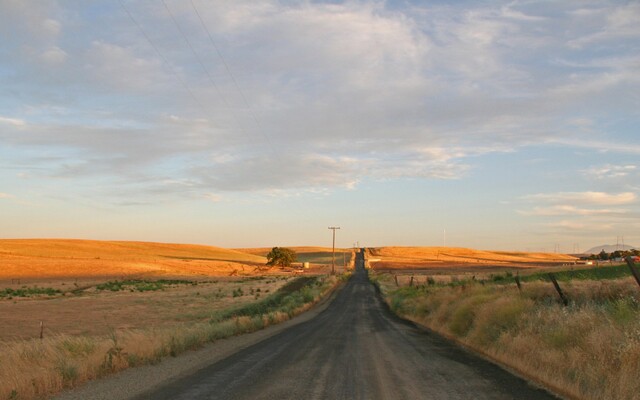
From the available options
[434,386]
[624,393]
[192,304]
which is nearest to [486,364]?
[434,386]

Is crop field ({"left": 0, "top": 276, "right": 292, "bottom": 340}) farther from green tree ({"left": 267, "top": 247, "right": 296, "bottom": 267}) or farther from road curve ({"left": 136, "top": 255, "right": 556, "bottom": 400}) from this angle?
green tree ({"left": 267, "top": 247, "right": 296, "bottom": 267})

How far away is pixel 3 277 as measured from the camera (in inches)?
3248

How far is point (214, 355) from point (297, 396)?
22.4 feet

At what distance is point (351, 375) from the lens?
1284cm

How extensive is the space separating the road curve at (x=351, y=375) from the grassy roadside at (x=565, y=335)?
743mm

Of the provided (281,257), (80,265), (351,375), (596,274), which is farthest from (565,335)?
(281,257)

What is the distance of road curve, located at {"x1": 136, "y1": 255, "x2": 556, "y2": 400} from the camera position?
10617 mm

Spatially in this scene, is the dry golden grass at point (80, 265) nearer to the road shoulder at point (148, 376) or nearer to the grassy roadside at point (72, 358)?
the grassy roadside at point (72, 358)

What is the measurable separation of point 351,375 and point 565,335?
538 cm

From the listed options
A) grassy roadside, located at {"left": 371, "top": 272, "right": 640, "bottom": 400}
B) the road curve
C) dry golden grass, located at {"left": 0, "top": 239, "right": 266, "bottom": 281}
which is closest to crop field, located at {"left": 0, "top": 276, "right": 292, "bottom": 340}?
the road curve

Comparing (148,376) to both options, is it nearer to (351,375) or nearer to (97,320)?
(351,375)

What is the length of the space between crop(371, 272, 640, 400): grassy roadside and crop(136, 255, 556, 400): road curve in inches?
29.3

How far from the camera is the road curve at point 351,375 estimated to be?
34.8 ft

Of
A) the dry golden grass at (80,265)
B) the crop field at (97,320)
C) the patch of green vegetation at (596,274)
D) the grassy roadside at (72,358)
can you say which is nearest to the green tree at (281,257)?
the dry golden grass at (80,265)
